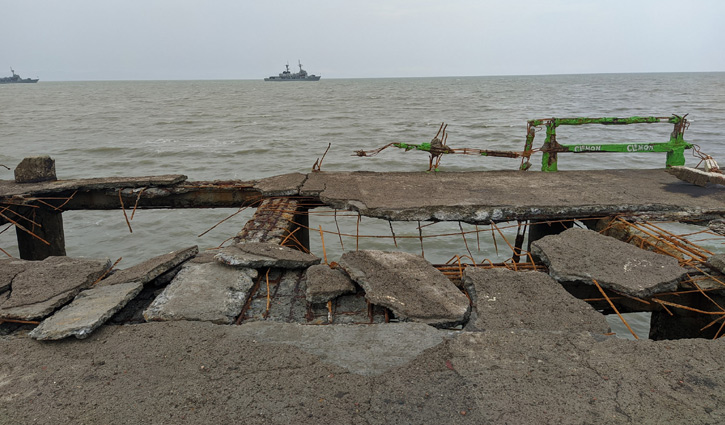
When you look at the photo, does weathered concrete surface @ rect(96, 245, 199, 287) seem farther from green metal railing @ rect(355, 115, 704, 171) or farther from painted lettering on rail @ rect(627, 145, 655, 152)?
painted lettering on rail @ rect(627, 145, 655, 152)

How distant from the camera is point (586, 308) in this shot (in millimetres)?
2824

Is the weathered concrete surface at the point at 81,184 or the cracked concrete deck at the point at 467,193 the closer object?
the cracked concrete deck at the point at 467,193

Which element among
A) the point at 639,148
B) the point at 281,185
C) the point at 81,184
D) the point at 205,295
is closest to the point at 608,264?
the point at 205,295

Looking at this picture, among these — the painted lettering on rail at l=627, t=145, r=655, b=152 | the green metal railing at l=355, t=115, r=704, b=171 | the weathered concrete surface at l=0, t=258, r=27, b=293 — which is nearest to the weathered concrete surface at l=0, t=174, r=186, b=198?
the weathered concrete surface at l=0, t=258, r=27, b=293

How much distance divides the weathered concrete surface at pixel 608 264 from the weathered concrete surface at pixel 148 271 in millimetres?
2914

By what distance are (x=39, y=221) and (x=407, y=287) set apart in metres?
A: 5.82

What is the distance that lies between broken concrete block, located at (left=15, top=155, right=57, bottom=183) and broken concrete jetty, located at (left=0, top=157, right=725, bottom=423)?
3.30 meters

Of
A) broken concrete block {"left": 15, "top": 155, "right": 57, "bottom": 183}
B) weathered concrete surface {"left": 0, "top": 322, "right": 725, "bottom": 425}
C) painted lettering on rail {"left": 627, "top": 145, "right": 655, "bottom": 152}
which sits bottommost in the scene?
weathered concrete surface {"left": 0, "top": 322, "right": 725, "bottom": 425}

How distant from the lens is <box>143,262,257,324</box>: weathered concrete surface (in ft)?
9.02

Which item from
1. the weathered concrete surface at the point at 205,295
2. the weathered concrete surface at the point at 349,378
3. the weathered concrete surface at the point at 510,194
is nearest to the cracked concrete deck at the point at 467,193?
the weathered concrete surface at the point at 510,194

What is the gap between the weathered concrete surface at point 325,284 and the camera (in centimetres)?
299

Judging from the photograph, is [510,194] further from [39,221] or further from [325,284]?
[39,221]

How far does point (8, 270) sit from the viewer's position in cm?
342

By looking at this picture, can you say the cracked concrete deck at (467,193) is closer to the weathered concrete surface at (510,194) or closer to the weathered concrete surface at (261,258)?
the weathered concrete surface at (510,194)
